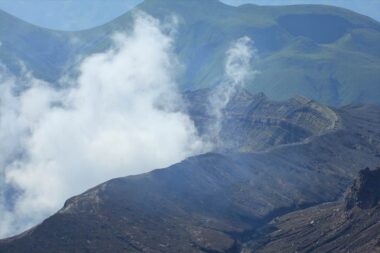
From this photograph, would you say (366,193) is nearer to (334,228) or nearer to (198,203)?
(334,228)

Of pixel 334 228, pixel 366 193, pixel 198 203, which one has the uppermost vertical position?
pixel 198 203

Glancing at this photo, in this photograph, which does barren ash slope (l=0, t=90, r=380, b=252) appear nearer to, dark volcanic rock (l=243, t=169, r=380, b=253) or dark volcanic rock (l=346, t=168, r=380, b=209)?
dark volcanic rock (l=243, t=169, r=380, b=253)

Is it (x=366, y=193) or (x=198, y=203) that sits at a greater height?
(x=198, y=203)

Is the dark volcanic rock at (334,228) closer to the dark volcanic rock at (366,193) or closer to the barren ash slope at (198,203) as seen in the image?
the dark volcanic rock at (366,193)

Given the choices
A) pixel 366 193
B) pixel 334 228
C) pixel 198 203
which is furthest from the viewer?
pixel 198 203

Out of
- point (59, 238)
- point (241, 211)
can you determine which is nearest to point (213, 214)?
point (241, 211)

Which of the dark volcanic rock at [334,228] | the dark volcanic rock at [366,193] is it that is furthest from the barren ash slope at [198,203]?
the dark volcanic rock at [366,193]

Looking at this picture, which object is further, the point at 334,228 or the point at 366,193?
the point at 366,193

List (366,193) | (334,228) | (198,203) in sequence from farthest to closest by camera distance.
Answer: (198,203), (366,193), (334,228)

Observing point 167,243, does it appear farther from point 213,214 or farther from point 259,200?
point 259,200

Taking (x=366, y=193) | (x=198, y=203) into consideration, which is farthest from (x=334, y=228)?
(x=198, y=203)

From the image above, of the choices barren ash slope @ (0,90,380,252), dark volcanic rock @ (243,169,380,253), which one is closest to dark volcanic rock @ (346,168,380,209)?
dark volcanic rock @ (243,169,380,253)

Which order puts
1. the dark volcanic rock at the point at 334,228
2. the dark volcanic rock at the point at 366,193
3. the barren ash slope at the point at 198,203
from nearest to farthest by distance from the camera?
the barren ash slope at the point at 198,203, the dark volcanic rock at the point at 334,228, the dark volcanic rock at the point at 366,193

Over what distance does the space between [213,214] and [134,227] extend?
75.6 feet
